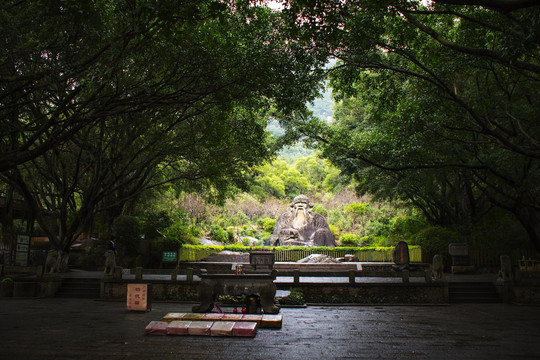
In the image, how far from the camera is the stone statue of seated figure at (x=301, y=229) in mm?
28312

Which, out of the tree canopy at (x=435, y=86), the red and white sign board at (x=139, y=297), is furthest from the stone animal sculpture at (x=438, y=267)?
the red and white sign board at (x=139, y=297)

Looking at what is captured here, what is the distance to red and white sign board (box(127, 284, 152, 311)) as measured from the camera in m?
10.5

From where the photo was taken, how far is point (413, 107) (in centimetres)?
1372

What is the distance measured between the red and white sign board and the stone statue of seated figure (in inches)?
711

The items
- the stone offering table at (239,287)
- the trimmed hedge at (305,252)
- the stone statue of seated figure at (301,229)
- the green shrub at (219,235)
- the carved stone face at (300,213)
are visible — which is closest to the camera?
the stone offering table at (239,287)

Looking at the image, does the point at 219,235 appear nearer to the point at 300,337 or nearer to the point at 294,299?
the point at 294,299

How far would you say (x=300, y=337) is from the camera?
24.6 ft

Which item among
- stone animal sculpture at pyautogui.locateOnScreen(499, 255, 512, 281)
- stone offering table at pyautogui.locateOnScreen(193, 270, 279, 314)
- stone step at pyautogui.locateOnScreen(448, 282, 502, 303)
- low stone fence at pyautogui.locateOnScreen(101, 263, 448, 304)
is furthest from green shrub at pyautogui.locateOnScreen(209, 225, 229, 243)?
stone offering table at pyautogui.locateOnScreen(193, 270, 279, 314)

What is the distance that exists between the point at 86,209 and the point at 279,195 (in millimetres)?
41493

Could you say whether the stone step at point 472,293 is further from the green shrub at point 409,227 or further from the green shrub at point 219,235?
the green shrub at point 219,235

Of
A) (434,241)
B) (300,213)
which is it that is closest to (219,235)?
(300,213)

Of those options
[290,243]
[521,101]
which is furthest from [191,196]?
[521,101]

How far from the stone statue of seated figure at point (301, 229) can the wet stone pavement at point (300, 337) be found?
16644mm

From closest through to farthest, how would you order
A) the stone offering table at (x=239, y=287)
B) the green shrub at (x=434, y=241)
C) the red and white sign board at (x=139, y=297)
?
the stone offering table at (x=239, y=287), the red and white sign board at (x=139, y=297), the green shrub at (x=434, y=241)
